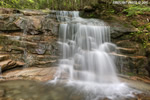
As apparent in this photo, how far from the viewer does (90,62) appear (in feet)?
20.0

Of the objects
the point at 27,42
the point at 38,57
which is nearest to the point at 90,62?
the point at 38,57

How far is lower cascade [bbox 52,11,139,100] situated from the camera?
456 cm

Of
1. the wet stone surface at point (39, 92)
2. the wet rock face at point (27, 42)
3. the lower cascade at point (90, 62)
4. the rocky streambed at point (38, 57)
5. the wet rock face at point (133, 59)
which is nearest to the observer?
the wet stone surface at point (39, 92)

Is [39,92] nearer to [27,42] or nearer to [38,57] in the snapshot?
[38,57]

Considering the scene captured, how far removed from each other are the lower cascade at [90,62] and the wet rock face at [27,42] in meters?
0.91

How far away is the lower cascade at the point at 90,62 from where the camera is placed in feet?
15.0

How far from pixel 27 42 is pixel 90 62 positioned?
176 inches

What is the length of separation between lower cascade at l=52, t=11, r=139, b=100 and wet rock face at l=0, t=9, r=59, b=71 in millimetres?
906

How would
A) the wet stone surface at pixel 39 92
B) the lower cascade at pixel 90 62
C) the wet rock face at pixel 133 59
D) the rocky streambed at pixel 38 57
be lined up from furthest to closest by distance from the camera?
the wet rock face at pixel 133 59 → the lower cascade at pixel 90 62 → the rocky streambed at pixel 38 57 → the wet stone surface at pixel 39 92

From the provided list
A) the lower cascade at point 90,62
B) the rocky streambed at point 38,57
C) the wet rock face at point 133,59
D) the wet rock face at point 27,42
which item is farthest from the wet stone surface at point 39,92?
the wet rock face at point 133,59

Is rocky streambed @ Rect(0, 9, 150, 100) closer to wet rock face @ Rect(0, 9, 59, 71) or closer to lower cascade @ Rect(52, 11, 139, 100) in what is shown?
wet rock face @ Rect(0, 9, 59, 71)

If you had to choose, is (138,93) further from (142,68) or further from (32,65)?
(32,65)

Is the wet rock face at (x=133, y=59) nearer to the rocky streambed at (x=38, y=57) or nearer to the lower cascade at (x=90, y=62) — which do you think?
the rocky streambed at (x=38, y=57)

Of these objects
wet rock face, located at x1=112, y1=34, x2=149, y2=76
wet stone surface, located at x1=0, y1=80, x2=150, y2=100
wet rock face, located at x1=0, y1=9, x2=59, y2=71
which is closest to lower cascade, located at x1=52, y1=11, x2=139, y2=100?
wet stone surface, located at x1=0, y1=80, x2=150, y2=100
